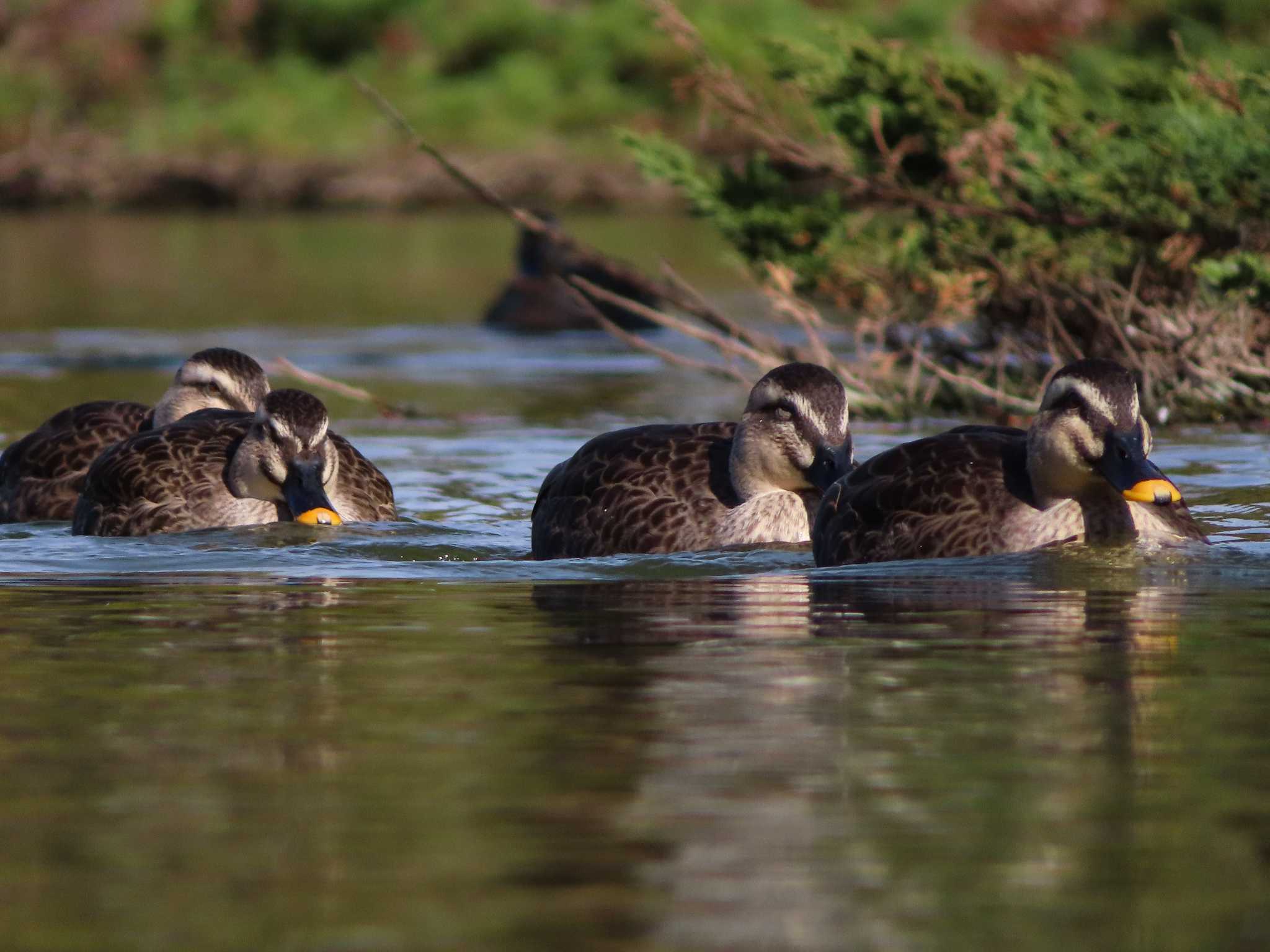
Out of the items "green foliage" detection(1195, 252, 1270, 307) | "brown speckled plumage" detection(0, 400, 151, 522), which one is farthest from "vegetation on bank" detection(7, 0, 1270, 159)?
"green foliage" detection(1195, 252, 1270, 307)

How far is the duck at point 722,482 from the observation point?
1062 cm

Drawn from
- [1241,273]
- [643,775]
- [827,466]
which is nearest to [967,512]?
[827,466]

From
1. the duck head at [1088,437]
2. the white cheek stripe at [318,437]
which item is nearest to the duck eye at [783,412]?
the duck head at [1088,437]

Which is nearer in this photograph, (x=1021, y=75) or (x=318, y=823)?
(x=318, y=823)

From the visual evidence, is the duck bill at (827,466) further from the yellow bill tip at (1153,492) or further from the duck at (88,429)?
the duck at (88,429)

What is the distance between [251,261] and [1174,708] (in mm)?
26760

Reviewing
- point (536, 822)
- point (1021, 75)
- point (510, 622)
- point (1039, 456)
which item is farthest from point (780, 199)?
point (1021, 75)

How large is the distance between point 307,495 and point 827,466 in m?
2.18

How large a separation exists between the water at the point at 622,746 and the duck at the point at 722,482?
0.74 ft

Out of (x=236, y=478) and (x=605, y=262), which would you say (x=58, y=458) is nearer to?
(x=236, y=478)


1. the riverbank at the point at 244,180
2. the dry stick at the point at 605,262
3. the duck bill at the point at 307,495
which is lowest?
the duck bill at the point at 307,495

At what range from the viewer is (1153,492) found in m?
9.18

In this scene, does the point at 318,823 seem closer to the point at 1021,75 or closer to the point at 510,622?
the point at 510,622

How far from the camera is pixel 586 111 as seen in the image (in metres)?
43.2
